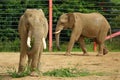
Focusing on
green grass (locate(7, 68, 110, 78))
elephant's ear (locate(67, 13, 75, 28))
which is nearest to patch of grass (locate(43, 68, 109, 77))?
green grass (locate(7, 68, 110, 78))

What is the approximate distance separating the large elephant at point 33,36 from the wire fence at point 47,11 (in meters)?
7.64

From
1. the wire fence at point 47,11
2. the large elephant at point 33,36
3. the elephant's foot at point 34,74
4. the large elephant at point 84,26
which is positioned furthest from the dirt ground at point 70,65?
the wire fence at point 47,11

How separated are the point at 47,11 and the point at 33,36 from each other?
8.75 metres

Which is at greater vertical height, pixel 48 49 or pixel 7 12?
pixel 7 12

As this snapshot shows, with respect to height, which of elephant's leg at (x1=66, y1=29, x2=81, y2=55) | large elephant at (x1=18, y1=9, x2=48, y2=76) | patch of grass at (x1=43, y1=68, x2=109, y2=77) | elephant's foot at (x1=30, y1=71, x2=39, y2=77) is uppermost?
large elephant at (x1=18, y1=9, x2=48, y2=76)

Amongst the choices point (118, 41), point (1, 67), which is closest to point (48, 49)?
point (118, 41)

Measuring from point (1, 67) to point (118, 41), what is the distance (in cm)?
750

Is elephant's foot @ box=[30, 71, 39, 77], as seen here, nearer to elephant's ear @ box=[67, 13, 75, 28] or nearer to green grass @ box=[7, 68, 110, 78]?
green grass @ box=[7, 68, 110, 78]

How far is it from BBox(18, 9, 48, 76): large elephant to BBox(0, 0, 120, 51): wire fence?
764cm

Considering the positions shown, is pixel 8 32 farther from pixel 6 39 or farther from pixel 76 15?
pixel 76 15

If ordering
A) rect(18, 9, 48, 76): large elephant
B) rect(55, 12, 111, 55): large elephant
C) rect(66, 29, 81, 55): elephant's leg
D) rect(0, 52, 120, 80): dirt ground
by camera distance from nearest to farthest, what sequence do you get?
1. rect(18, 9, 48, 76): large elephant
2. rect(0, 52, 120, 80): dirt ground
3. rect(66, 29, 81, 55): elephant's leg
4. rect(55, 12, 111, 55): large elephant

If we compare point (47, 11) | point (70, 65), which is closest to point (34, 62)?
point (70, 65)

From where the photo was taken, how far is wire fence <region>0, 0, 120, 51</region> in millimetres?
15984

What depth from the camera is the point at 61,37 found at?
1631 centimetres
